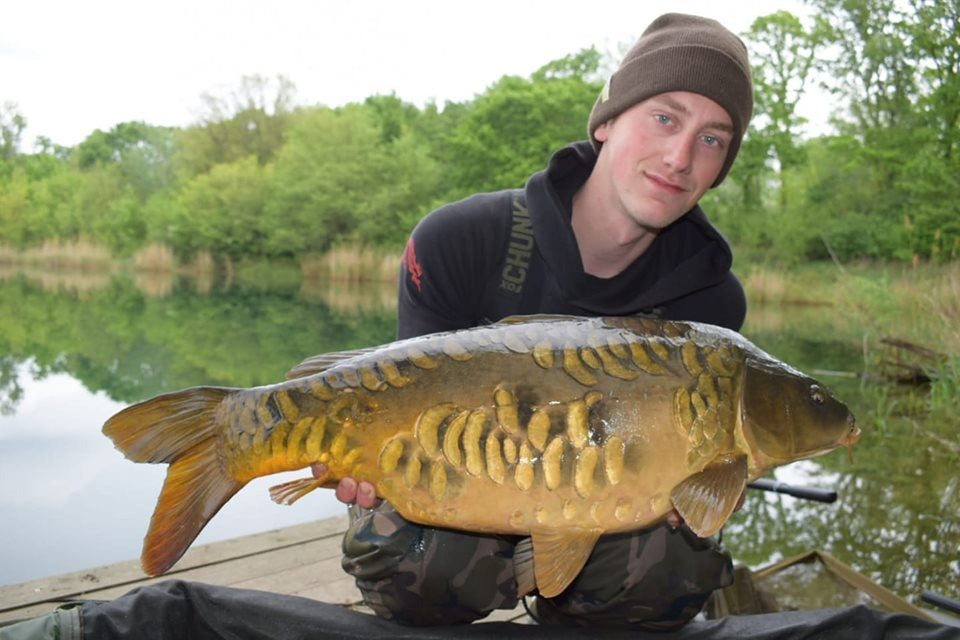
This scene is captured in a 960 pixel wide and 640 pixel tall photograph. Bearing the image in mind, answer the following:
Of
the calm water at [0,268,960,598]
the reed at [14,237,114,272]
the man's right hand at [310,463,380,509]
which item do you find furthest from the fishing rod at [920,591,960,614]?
the reed at [14,237,114,272]

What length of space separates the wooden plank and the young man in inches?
26.8

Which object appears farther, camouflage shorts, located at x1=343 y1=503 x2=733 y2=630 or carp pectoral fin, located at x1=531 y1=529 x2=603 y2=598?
camouflage shorts, located at x1=343 y1=503 x2=733 y2=630

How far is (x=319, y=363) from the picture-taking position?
3.67 ft

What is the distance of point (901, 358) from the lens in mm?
5121

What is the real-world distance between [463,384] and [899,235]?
14.2 meters

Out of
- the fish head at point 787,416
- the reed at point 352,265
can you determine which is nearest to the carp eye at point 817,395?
the fish head at point 787,416

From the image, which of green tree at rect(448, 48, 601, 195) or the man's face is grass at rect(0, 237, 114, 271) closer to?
green tree at rect(448, 48, 601, 195)

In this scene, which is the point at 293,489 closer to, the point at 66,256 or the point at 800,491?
the point at 800,491

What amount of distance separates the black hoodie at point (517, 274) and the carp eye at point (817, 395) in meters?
0.42

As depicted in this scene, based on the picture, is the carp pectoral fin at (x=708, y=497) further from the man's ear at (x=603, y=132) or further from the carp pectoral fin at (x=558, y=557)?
the man's ear at (x=603, y=132)

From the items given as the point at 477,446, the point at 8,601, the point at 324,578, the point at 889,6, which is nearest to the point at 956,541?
the point at 324,578

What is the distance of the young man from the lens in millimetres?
1311

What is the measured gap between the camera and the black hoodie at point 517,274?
4.81 ft

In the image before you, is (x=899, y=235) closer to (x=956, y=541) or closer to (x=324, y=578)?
(x=956, y=541)
